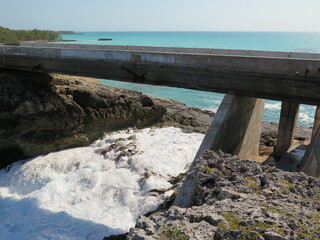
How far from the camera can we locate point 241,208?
4945 mm

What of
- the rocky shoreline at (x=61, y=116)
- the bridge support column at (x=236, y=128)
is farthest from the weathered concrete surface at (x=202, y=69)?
the rocky shoreline at (x=61, y=116)

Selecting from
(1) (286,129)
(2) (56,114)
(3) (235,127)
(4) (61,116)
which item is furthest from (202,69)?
(2) (56,114)

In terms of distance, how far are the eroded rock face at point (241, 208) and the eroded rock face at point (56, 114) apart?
16490 mm

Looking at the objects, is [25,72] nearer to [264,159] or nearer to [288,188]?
[264,159]

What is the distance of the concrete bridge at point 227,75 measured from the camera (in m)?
12.0

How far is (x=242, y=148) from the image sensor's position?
669 inches

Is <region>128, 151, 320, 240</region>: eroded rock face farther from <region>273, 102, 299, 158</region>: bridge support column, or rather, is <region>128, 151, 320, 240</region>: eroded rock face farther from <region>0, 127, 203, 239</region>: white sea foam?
<region>273, 102, 299, 158</region>: bridge support column

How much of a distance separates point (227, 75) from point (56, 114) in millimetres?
13328

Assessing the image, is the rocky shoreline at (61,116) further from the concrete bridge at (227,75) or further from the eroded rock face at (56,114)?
the concrete bridge at (227,75)

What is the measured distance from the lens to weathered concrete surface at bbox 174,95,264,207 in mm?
13359

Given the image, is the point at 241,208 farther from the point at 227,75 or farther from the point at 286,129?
the point at 286,129

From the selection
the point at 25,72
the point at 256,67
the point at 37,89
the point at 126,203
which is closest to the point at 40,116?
the point at 37,89

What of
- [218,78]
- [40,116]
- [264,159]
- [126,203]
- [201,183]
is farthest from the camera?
[40,116]

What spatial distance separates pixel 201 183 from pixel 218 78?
8.48 metres
